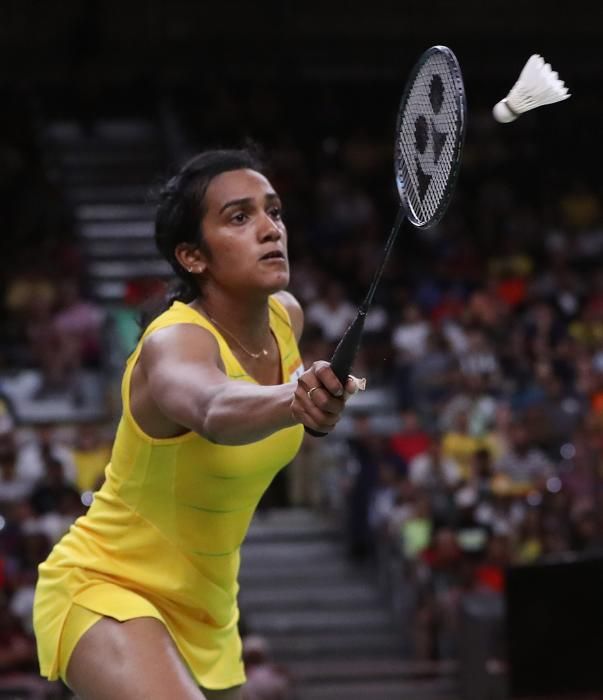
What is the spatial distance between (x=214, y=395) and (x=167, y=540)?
62 centimetres

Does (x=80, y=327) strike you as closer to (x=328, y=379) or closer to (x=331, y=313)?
Answer: (x=331, y=313)

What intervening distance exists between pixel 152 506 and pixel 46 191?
1023 centimetres

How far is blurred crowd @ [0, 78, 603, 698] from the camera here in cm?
865

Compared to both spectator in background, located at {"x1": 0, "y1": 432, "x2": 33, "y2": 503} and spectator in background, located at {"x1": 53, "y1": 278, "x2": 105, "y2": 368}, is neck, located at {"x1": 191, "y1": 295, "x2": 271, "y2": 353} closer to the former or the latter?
spectator in background, located at {"x1": 0, "y1": 432, "x2": 33, "y2": 503}

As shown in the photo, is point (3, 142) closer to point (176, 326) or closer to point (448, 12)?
point (448, 12)

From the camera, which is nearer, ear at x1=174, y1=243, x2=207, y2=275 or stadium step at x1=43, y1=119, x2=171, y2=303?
ear at x1=174, y1=243, x2=207, y2=275

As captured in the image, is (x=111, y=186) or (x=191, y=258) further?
(x=111, y=186)

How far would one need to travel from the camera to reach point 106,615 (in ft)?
11.7

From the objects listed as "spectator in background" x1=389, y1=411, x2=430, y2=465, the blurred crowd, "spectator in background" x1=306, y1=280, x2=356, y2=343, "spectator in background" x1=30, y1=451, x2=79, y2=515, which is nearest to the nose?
the blurred crowd

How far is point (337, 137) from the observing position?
1491 cm

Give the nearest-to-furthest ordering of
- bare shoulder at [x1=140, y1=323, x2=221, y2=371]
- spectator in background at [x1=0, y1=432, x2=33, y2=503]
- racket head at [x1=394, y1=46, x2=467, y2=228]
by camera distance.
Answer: racket head at [x1=394, y1=46, x2=467, y2=228] → bare shoulder at [x1=140, y1=323, x2=221, y2=371] → spectator in background at [x1=0, y1=432, x2=33, y2=503]

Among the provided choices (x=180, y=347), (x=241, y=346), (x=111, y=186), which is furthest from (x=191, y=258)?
(x=111, y=186)

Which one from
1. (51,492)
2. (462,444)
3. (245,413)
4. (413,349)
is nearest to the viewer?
(245,413)

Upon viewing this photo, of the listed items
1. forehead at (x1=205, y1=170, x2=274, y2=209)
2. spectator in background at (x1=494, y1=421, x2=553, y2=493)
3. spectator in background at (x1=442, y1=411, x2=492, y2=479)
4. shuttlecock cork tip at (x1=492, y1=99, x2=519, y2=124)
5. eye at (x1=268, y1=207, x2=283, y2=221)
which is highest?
shuttlecock cork tip at (x1=492, y1=99, x2=519, y2=124)
